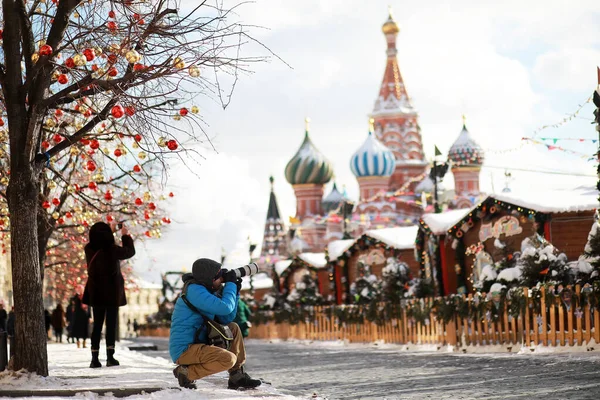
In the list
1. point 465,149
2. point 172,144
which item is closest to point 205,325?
point 172,144

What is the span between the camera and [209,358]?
997cm

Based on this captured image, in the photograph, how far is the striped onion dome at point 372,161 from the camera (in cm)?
7994

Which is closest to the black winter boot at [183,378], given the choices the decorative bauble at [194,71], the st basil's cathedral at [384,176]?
the decorative bauble at [194,71]

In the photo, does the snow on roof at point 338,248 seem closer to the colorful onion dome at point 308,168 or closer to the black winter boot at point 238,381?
the black winter boot at point 238,381

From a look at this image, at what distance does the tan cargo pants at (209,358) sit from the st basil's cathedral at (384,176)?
5694cm

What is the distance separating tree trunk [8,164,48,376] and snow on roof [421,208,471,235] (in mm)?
19475

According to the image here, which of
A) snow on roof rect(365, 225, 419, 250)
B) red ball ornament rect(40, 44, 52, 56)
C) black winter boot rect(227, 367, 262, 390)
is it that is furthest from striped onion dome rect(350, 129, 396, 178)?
black winter boot rect(227, 367, 262, 390)

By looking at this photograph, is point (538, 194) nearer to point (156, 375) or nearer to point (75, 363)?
point (75, 363)

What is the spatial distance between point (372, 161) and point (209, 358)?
7041 centimetres

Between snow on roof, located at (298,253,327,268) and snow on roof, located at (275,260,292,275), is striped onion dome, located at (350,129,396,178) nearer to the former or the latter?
snow on roof, located at (275,260,292,275)

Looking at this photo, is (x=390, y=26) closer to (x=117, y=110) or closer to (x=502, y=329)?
(x=502, y=329)

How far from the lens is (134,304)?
6713 inches

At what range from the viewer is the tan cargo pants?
9945mm

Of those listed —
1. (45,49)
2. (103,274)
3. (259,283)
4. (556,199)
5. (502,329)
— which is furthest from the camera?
(259,283)
